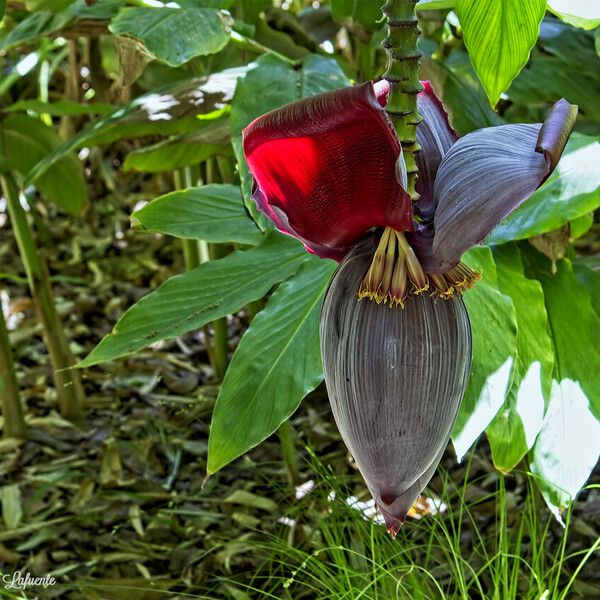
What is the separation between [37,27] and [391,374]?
724 mm

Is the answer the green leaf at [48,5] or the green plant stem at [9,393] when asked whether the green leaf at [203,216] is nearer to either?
the green leaf at [48,5]

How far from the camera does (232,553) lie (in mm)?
1076

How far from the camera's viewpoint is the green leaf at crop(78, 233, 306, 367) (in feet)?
2.24

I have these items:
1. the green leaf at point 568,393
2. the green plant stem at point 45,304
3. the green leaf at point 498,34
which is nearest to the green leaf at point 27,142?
the green plant stem at point 45,304

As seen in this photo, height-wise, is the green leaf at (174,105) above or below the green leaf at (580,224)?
above

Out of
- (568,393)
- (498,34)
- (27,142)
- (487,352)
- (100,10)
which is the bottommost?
(27,142)

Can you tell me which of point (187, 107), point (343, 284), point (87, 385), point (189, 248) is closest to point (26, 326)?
point (87, 385)

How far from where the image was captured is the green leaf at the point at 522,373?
0.66 m

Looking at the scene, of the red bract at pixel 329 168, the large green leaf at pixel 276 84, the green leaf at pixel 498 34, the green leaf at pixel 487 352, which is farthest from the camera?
the large green leaf at pixel 276 84

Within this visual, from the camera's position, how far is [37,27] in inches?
37.6

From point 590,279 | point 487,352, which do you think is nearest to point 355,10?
point 590,279

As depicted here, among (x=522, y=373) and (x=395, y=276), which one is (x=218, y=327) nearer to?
(x=522, y=373)

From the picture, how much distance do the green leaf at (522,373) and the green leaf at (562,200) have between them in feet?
0.21

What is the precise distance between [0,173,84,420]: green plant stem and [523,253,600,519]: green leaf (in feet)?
2.15
